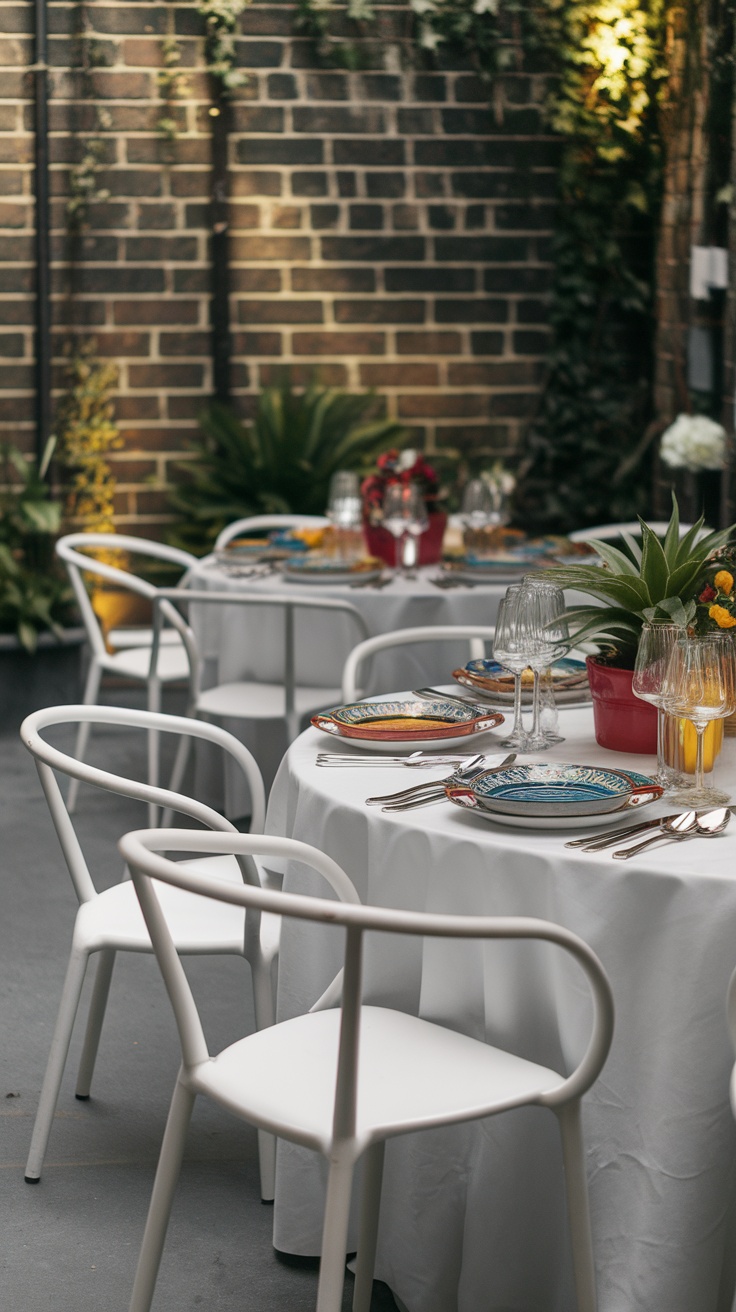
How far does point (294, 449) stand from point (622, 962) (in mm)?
4461

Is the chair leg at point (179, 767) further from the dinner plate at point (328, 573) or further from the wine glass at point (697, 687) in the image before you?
the wine glass at point (697, 687)

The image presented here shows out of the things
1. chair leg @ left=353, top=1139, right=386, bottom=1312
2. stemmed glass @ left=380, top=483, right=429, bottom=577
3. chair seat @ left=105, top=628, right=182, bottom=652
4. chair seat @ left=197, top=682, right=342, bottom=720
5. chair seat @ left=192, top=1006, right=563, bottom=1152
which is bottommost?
chair leg @ left=353, top=1139, right=386, bottom=1312

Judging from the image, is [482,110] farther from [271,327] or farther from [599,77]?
[271,327]

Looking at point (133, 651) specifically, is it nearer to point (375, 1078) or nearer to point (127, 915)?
point (127, 915)

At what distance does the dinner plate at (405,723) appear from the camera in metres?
2.29

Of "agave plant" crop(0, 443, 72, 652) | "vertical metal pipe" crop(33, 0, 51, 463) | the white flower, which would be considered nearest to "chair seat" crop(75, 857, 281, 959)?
the white flower

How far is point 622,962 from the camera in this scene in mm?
1833

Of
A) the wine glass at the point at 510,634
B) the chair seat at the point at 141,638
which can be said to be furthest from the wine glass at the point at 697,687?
the chair seat at the point at 141,638

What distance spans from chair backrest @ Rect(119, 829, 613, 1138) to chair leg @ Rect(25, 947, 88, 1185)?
632 mm

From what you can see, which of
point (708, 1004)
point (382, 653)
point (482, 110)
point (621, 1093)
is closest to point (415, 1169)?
point (621, 1093)

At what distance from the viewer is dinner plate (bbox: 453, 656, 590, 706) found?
2.56 meters

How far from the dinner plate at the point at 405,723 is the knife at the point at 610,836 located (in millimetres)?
429

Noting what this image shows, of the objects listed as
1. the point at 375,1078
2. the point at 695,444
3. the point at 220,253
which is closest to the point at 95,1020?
the point at 375,1078

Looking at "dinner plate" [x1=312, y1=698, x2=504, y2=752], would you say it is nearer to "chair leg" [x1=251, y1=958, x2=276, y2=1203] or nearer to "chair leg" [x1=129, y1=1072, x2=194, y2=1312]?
"chair leg" [x1=251, y1=958, x2=276, y2=1203]
